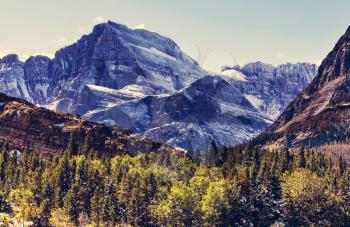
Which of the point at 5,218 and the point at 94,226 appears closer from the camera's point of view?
the point at 5,218

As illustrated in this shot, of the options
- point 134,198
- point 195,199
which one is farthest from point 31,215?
point 195,199

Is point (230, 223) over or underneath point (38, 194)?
underneath

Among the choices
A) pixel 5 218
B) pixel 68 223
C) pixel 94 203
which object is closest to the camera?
pixel 5 218

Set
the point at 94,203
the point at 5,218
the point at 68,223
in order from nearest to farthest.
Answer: the point at 5,218
the point at 68,223
the point at 94,203

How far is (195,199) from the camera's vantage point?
655 ft

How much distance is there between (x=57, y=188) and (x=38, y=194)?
6941 millimetres

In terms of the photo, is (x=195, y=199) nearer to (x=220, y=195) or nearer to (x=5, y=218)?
(x=220, y=195)

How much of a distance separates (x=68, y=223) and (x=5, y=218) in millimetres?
22180

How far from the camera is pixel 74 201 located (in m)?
192

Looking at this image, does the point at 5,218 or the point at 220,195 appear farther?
the point at 220,195

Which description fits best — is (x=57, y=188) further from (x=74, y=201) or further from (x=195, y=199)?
(x=195, y=199)

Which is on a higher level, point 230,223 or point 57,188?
point 57,188

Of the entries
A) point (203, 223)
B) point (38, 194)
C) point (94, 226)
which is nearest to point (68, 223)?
point (94, 226)

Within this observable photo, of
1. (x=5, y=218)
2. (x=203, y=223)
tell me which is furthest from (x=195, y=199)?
(x=5, y=218)
